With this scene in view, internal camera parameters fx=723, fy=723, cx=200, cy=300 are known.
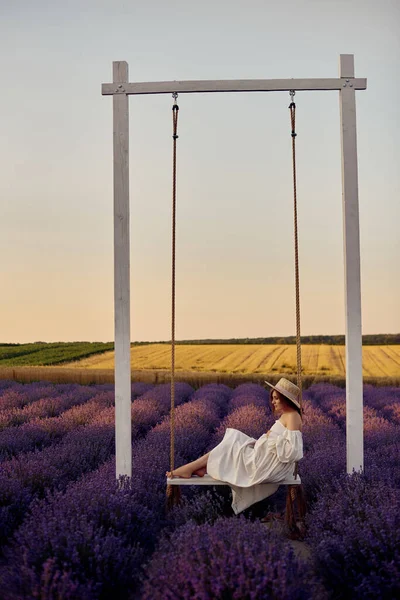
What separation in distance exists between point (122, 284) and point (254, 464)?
123 cm

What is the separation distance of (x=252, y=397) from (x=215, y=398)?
491 millimetres

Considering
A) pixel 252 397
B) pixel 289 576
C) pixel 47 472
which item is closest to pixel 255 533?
pixel 289 576

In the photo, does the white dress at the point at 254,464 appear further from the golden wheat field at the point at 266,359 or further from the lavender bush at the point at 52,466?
the golden wheat field at the point at 266,359

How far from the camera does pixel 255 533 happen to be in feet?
9.20

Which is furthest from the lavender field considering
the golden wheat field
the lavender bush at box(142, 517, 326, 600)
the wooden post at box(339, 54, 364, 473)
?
the golden wheat field

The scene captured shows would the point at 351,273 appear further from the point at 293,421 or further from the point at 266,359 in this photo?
the point at 266,359

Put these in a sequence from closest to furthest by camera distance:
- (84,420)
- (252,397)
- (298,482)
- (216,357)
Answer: (298,482)
(84,420)
(252,397)
(216,357)

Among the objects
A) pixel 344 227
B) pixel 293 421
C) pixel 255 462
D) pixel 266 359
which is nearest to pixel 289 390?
pixel 293 421

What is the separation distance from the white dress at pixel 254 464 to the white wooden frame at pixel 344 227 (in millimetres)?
384

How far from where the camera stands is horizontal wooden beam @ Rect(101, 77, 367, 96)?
4141mm

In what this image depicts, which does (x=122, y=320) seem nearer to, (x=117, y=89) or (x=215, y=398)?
(x=117, y=89)

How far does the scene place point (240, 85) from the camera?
4164 mm

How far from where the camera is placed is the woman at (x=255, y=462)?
3.92 meters

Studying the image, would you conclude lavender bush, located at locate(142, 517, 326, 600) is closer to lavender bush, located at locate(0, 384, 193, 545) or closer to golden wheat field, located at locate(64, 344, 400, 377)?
lavender bush, located at locate(0, 384, 193, 545)
